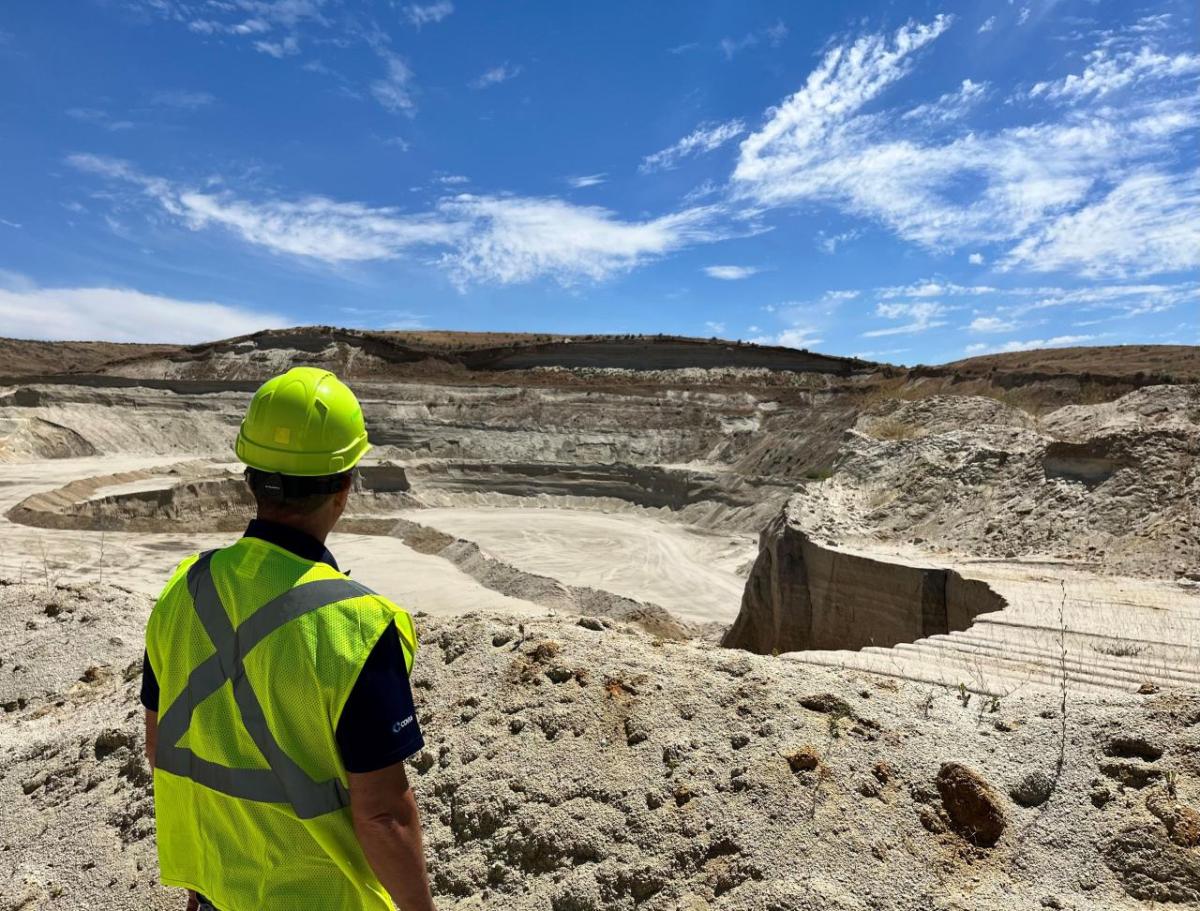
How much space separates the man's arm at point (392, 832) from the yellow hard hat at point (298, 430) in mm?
740

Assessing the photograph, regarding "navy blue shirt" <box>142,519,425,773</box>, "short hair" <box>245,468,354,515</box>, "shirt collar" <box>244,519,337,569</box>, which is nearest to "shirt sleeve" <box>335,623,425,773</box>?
"navy blue shirt" <box>142,519,425,773</box>

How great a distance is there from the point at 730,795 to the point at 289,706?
247 centimetres

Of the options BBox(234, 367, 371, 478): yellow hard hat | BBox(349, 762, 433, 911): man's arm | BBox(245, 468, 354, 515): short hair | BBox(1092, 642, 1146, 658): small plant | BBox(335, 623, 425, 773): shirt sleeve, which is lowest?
BBox(1092, 642, 1146, 658): small plant

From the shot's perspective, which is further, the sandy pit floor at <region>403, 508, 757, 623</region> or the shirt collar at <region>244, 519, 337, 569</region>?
the sandy pit floor at <region>403, 508, 757, 623</region>

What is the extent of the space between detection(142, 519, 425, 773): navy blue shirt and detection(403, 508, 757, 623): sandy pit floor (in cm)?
1641

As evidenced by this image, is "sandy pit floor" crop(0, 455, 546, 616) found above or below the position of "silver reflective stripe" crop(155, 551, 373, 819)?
below

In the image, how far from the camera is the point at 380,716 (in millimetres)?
1625

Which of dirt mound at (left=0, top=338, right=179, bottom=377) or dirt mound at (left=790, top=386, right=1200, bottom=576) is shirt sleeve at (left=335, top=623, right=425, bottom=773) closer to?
dirt mound at (left=790, top=386, right=1200, bottom=576)

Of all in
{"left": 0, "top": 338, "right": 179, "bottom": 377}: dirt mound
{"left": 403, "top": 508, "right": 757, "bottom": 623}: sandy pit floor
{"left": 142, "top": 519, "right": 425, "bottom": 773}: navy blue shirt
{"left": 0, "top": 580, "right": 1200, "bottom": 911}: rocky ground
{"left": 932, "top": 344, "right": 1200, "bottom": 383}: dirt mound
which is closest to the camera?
{"left": 142, "top": 519, "right": 425, "bottom": 773}: navy blue shirt

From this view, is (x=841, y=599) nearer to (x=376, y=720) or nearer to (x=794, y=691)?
(x=794, y=691)

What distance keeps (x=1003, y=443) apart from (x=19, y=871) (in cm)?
1363

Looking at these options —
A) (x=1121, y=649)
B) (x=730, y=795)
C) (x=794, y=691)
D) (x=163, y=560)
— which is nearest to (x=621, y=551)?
(x=163, y=560)

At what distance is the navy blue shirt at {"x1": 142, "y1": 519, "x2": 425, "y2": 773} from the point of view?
63.4 inches

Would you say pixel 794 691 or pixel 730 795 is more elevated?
pixel 794 691
